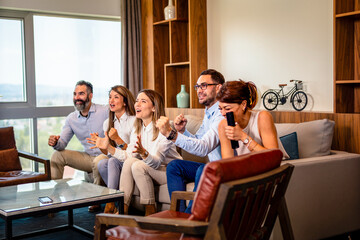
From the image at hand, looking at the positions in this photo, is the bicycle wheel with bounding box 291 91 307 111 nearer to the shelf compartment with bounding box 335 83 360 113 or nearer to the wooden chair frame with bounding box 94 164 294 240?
the shelf compartment with bounding box 335 83 360 113

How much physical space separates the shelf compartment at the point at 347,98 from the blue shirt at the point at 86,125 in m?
2.19

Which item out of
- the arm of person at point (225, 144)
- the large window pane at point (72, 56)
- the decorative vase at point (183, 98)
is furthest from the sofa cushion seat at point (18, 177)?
the arm of person at point (225, 144)

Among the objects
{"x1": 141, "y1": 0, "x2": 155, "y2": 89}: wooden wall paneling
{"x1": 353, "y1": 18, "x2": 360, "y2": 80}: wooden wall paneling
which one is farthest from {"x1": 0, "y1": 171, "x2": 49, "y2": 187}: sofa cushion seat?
{"x1": 353, "y1": 18, "x2": 360, "y2": 80}: wooden wall paneling

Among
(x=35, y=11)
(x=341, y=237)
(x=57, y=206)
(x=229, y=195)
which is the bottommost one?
(x=341, y=237)

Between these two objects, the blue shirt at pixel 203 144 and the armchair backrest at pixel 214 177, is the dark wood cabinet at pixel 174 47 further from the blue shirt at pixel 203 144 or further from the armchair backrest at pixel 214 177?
the armchair backrest at pixel 214 177

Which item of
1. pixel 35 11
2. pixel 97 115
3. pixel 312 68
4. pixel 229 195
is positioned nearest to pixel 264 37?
pixel 312 68

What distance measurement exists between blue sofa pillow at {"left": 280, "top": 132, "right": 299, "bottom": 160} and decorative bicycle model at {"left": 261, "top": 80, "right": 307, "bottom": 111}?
83 cm

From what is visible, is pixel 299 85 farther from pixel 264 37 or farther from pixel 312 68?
pixel 264 37

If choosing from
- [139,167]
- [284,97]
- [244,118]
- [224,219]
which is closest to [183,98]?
[284,97]

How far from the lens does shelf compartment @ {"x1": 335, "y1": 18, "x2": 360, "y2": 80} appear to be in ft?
11.7

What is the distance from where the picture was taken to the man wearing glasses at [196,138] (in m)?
3.00

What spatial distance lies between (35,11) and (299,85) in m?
3.14

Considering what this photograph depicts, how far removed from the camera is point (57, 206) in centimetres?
291

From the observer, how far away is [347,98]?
3.66 metres
